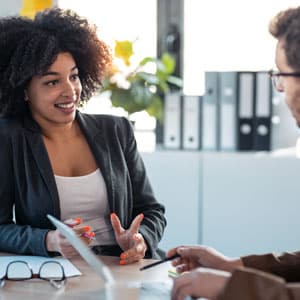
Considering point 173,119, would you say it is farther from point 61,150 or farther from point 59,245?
point 59,245

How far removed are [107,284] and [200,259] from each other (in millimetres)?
439

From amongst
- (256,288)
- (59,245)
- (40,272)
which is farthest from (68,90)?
(256,288)

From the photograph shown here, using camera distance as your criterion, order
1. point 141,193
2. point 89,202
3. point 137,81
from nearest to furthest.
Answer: point 89,202 < point 141,193 < point 137,81

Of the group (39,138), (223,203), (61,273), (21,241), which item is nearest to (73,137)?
(39,138)

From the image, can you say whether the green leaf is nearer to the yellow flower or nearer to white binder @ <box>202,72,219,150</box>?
the yellow flower

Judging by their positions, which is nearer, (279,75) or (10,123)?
(279,75)

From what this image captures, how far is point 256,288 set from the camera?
134cm

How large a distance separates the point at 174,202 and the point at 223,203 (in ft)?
0.90

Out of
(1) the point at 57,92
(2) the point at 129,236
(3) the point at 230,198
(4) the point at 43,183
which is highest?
(1) the point at 57,92

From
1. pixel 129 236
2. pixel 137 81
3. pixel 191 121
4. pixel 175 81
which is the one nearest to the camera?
pixel 129 236

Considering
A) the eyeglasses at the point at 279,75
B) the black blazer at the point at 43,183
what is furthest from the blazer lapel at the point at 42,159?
the eyeglasses at the point at 279,75

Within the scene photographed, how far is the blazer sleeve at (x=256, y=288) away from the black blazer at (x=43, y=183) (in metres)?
0.80

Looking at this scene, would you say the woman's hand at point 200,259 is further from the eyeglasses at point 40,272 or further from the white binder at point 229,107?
the white binder at point 229,107

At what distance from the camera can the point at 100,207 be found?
7.49ft
